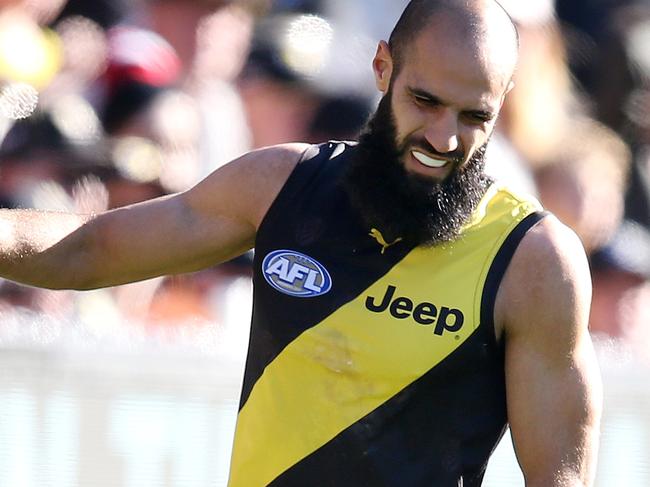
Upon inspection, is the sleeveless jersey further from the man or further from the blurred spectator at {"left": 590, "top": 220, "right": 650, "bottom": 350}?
the blurred spectator at {"left": 590, "top": 220, "right": 650, "bottom": 350}

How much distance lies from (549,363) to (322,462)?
0.47 metres

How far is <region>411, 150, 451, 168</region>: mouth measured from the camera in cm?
248

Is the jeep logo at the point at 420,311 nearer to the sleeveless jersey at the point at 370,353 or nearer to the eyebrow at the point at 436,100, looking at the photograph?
the sleeveless jersey at the point at 370,353

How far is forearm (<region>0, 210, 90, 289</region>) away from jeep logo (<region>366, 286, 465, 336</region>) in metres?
0.65

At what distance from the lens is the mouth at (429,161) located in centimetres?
248

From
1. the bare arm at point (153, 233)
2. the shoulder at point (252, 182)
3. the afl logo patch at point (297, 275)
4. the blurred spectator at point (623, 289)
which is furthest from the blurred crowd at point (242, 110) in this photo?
the afl logo patch at point (297, 275)

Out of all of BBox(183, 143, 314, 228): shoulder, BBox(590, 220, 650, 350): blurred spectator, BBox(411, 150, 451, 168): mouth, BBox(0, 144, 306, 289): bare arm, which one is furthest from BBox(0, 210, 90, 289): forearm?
BBox(590, 220, 650, 350): blurred spectator

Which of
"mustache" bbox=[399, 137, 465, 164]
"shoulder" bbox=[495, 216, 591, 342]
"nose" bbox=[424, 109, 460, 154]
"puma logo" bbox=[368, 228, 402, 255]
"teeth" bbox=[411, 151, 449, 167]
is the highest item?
"nose" bbox=[424, 109, 460, 154]

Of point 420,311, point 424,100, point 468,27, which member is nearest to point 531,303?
point 420,311

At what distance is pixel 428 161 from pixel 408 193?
88 mm

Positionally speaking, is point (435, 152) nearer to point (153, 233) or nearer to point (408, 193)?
point (408, 193)

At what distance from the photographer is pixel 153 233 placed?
9.12ft

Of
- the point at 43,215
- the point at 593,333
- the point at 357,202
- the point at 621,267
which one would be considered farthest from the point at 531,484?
the point at 621,267

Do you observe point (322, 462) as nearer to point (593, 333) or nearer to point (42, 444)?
point (42, 444)
